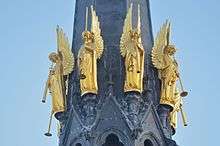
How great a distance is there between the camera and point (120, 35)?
4409 centimetres

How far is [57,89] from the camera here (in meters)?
43.6

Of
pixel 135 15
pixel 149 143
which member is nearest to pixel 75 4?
pixel 135 15

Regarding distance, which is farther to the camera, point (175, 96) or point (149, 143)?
point (175, 96)

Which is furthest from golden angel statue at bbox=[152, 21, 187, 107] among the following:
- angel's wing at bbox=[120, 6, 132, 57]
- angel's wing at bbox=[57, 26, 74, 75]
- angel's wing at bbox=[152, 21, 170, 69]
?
angel's wing at bbox=[57, 26, 74, 75]

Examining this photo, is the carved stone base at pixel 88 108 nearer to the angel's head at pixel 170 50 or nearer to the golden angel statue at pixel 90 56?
the golden angel statue at pixel 90 56

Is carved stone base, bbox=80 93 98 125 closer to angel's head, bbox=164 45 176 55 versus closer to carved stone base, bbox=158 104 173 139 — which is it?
carved stone base, bbox=158 104 173 139

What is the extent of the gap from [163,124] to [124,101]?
2209 mm

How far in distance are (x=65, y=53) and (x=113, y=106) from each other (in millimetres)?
4434

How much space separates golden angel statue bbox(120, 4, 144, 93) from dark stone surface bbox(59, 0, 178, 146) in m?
0.39

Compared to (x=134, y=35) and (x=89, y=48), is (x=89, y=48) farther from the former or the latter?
(x=134, y=35)

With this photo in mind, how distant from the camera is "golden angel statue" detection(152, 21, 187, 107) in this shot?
4316 centimetres

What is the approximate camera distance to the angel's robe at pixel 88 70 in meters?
42.0

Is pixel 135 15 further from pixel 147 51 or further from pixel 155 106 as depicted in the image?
pixel 155 106

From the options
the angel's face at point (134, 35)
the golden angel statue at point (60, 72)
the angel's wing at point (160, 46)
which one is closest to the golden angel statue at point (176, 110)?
the angel's wing at point (160, 46)
